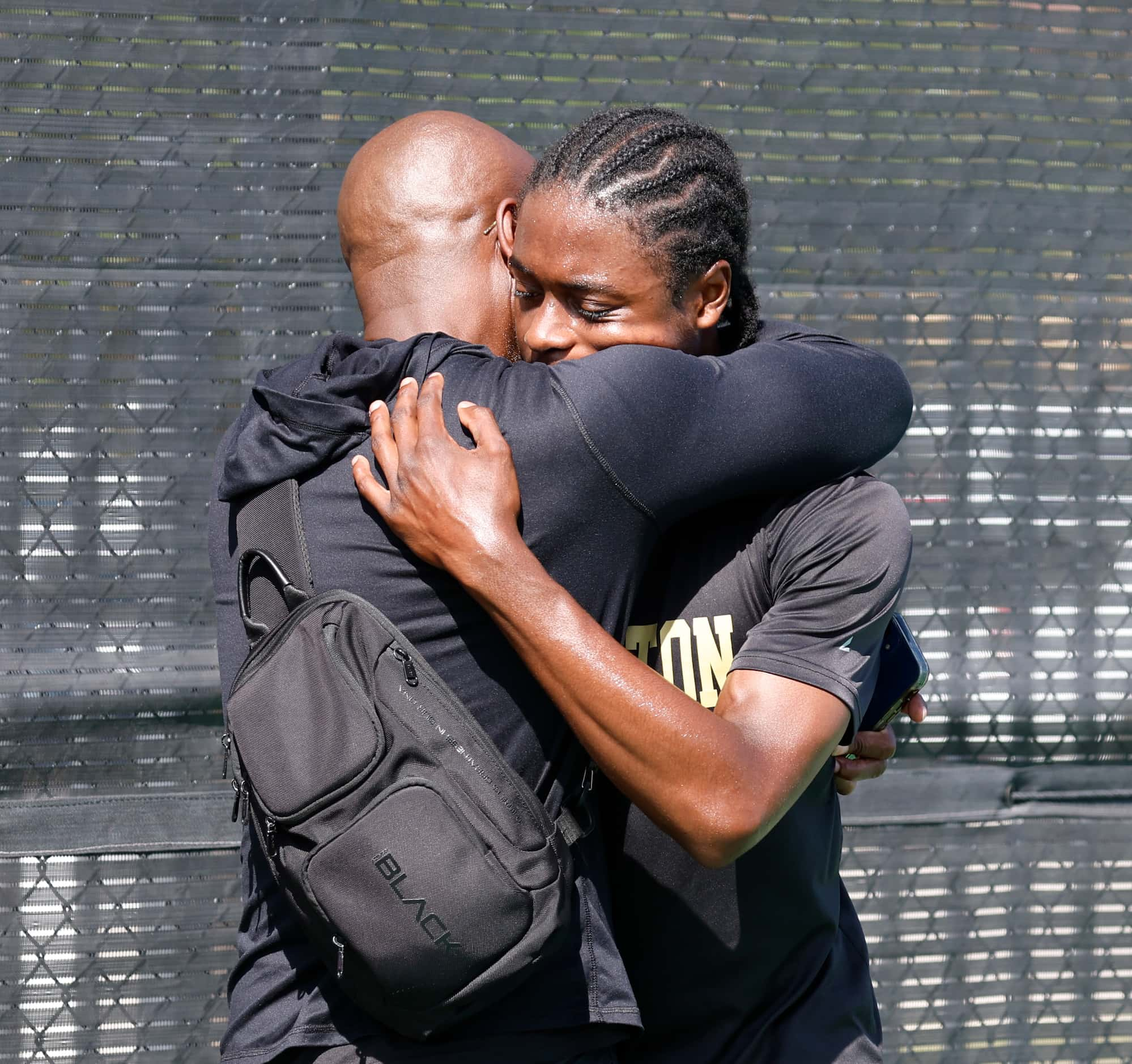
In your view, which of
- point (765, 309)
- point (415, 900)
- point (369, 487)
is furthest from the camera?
point (765, 309)

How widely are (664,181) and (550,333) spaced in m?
0.25

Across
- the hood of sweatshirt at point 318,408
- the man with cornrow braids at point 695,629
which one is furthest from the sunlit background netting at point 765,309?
the hood of sweatshirt at point 318,408

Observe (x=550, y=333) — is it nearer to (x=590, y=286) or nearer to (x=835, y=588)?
(x=590, y=286)

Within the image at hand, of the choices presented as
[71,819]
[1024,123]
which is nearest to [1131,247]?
[1024,123]

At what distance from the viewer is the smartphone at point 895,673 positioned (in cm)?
156

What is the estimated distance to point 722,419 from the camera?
4.16 ft

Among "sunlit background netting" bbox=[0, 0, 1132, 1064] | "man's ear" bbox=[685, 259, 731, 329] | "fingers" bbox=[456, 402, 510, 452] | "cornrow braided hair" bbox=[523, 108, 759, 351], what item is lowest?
"sunlit background netting" bbox=[0, 0, 1132, 1064]

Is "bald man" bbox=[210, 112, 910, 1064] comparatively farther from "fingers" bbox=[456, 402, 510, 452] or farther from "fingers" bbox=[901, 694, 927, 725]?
"fingers" bbox=[901, 694, 927, 725]

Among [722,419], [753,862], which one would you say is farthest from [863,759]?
[722,419]

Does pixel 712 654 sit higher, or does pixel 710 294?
pixel 710 294

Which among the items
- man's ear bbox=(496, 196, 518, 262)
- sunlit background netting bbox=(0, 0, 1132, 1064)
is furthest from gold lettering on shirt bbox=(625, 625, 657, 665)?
sunlit background netting bbox=(0, 0, 1132, 1064)

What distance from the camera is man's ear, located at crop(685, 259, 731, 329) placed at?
1517mm

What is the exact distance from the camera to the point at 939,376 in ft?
9.25

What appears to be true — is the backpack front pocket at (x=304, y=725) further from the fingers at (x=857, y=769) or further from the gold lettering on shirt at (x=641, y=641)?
the fingers at (x=857, y=769)
